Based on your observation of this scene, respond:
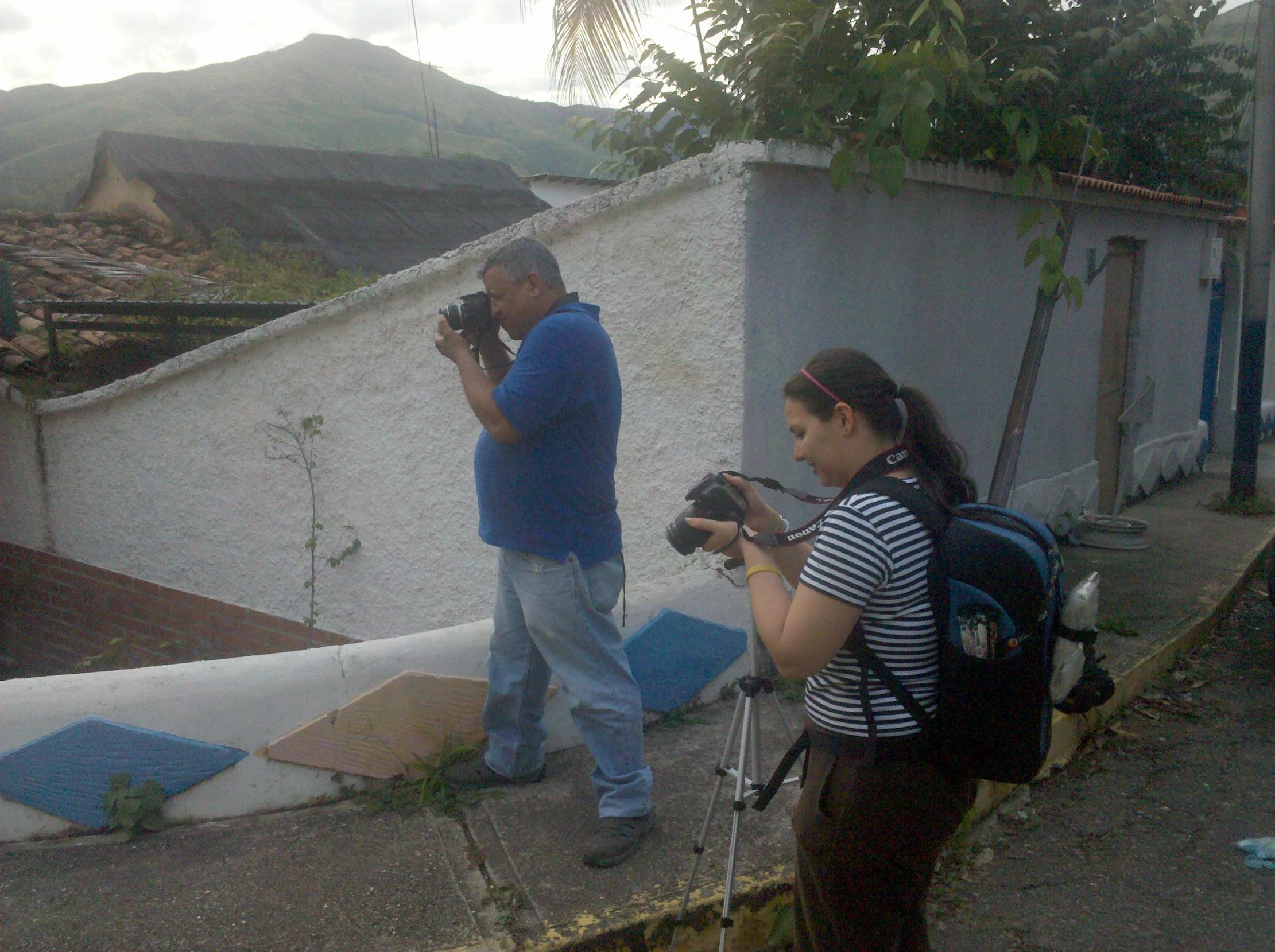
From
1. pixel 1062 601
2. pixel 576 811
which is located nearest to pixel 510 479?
pixel 576 811

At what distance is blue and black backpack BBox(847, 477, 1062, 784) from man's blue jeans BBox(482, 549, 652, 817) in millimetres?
1169

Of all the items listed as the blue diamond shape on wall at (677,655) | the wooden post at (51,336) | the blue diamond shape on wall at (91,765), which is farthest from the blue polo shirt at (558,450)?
the wooden post at (51,336)

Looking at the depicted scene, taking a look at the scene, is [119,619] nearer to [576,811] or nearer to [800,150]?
[576,811]

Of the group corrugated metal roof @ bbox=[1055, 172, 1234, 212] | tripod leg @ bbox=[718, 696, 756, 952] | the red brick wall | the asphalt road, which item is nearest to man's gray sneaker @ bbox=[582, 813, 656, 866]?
tripod leg @ bbox=[718, 696, 756, 952]

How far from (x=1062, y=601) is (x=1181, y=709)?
3.45 m

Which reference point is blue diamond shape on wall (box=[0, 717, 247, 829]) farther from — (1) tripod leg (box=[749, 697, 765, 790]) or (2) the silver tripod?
(1) tripod leg (box=[749, 697, 765, 790])

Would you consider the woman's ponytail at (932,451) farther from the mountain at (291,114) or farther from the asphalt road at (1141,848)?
the mountain at (291,114)

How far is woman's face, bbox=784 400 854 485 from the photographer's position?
77.5 inches

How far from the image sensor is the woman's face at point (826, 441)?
1968 mm

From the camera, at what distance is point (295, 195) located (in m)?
9.90

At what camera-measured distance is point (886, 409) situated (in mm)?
1976

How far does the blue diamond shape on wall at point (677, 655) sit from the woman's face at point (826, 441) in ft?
6.21

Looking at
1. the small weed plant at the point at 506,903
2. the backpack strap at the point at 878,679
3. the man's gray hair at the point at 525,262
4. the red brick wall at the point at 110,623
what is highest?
the man's gray hair at the point at 525,262

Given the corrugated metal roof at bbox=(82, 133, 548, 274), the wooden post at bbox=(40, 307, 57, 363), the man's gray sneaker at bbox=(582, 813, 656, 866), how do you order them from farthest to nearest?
the corrugated metal roof at bbox=(82, 133, 548, 274) < the wooden post at bbox=(40, 307, 57, 363) < the man's gray sneaker at bbox=(582, 813, 656, 866)
